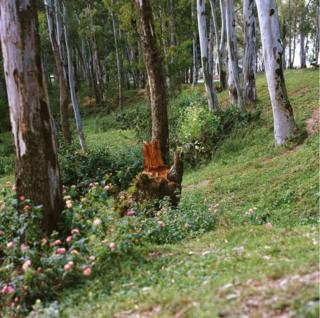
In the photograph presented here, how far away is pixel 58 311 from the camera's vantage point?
3.68 metres

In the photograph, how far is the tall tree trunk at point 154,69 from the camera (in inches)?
368

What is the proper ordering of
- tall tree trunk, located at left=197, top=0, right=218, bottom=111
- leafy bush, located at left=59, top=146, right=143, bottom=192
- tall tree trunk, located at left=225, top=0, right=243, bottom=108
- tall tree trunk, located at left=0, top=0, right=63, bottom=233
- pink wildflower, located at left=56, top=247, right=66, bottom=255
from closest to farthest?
pink wildflower, located at left=56, top=247, right=66, bottom=255
tall tree trunk, located at left=0, top=0, right=63, bottom=233
leafy bush, located at left=59, top=146, right=143, bottom=192
tall tree trunk, located at left=197, top=0, right=218, bottom=111
tall tree trunk, located at left=225, top=0, right=243, bottom=108

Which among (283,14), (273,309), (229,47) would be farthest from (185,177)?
(283,14)

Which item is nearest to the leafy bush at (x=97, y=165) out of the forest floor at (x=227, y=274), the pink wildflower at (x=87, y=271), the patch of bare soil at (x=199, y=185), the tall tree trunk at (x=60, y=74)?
the tall tree trunk at (x=60, y=74)

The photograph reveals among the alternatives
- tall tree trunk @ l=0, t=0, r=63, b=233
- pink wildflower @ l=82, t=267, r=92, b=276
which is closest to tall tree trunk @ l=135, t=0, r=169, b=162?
tall tree trunk @ l=0, t=0, r=63, b=233

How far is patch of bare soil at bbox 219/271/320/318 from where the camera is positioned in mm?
2842

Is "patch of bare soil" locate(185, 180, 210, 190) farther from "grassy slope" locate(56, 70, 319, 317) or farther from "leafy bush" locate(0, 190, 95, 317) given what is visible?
"leafy bush" locate(0, 190, 95, 317)

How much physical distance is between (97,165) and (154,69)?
194 inches

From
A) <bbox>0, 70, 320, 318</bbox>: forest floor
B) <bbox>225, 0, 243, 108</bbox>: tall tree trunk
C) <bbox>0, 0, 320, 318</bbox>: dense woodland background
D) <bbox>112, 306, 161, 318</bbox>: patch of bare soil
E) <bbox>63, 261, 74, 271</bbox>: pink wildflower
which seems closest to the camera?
<bbox>0, 70, 320, 318</bbox>: forest floor

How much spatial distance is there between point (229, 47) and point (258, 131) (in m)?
3.92

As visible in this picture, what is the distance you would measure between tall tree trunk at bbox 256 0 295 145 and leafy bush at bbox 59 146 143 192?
4.44m

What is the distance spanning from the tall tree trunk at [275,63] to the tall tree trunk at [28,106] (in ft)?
21.6

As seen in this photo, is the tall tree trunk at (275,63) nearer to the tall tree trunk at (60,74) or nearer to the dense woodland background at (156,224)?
the dense woodland background at (156,224)

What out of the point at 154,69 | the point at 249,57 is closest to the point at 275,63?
the point at 154,69
